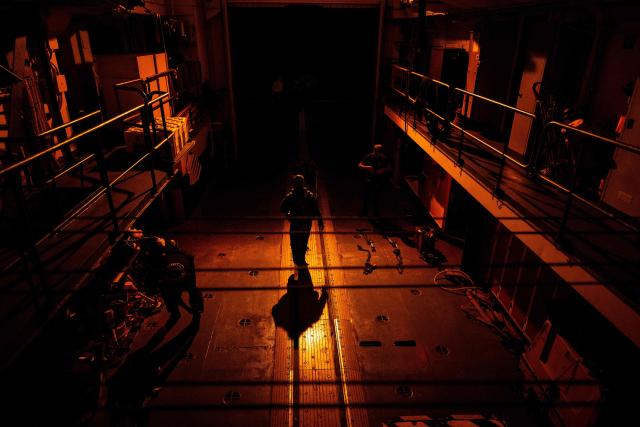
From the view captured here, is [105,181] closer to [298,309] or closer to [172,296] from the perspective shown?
[172,296]

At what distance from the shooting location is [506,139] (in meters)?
4.81

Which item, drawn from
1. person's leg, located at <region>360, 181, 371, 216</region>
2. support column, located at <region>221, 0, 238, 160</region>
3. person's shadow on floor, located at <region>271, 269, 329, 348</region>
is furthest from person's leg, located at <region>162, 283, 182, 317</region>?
support column, located at <region>221, 0, 238, 160</region>

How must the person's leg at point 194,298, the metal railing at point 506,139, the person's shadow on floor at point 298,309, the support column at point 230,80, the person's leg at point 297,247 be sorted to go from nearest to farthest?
the metal railing at point 506,139 → the person's leg at point 194,298 → the person's shadow on floor at point 298,309 → the person's leg at point 297,247 → the support column at point 230,80

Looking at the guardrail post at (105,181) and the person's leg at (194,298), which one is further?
the person's leg at (194,298)

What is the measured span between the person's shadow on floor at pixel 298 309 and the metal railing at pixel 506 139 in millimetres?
3345

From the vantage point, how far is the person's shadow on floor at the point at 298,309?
6.26 metres

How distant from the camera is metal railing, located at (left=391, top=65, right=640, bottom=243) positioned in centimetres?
358

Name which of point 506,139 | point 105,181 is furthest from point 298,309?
point 506,139

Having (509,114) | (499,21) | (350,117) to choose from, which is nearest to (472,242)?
(509,114)

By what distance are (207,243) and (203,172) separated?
14.2 ft

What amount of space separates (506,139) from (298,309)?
4.25 m

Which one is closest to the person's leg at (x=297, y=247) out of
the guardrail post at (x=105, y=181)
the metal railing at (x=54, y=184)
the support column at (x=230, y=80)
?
the metal railing at (x=54, y=184)

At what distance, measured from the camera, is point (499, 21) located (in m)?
7.74

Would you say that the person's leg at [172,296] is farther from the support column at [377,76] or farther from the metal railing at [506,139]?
the support column at [377,76]
